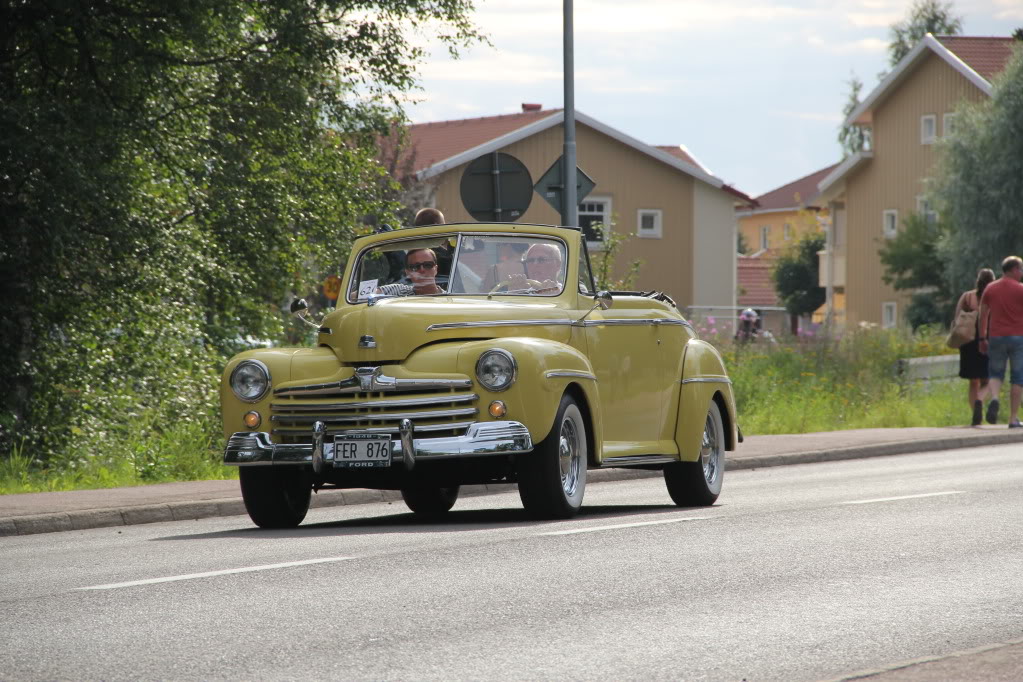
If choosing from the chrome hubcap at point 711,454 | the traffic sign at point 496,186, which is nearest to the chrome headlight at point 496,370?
the chrome hubcap at point 711,454

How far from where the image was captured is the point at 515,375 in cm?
1045

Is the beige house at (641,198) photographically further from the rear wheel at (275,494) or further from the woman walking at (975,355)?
the rear wheel at (275,494)

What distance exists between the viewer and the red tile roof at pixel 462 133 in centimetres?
5756

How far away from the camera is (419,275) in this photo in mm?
11883

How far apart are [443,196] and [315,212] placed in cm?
3338

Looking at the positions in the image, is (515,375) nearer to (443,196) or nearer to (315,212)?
(315,212)

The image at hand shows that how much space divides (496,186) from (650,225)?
44.3 m

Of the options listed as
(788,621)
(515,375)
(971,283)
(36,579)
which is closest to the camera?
(788,621)

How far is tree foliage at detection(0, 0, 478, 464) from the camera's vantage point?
1683cm

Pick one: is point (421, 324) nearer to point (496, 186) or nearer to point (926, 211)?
point (496, 186)

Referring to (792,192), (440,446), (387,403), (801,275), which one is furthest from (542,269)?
(792,192)

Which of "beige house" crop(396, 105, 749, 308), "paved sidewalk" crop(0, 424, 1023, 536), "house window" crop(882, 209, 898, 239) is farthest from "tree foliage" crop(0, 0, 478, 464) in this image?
"house window" crop(882, 209, 898, 239)

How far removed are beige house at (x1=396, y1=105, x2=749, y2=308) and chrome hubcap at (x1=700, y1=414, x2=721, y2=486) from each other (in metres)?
42.9

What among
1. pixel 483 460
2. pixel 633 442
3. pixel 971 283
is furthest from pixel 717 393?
pixel 971 283
